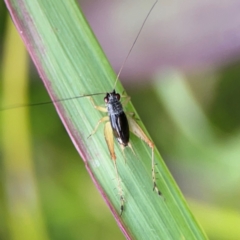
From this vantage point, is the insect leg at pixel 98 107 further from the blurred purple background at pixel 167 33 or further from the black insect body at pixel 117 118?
the blurred purple background at pixel 167 33

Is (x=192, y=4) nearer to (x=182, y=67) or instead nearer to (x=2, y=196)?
(x=182, y=67)

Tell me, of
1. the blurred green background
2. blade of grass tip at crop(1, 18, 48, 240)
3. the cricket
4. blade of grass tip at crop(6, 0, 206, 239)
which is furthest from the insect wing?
blade of grass tip at crop(1, 18, 48, 240)

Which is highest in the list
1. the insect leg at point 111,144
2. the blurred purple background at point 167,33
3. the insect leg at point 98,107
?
the blurred purple background at point 167,33

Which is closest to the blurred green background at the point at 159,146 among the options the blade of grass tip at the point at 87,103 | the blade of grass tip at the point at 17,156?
the blade of grass tip at the point at 17,156

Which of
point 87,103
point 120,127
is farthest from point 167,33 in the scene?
point 87,103

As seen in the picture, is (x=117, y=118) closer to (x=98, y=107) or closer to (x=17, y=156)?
(x=98, y=107)

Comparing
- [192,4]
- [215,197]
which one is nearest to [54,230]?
[215,197]
